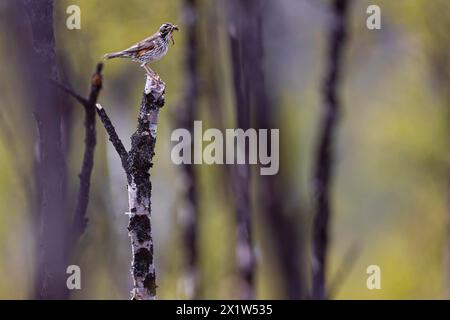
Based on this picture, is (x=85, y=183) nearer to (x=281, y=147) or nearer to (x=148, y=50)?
(x=148, y=50)

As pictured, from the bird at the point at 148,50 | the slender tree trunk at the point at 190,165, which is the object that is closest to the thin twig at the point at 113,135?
the bird at the point at 148,50

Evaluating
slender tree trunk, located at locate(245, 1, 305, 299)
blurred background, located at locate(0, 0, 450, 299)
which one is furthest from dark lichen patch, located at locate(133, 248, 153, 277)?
slender tree trunk, located at locate(245, 1, 305, 299)

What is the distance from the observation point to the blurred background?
10406 mm

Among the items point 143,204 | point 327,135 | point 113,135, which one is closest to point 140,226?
point 143,204

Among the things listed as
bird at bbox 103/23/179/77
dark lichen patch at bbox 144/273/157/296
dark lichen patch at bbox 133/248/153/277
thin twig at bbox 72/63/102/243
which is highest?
bird at bbox 103/23/179/77

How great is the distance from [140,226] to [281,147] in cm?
698

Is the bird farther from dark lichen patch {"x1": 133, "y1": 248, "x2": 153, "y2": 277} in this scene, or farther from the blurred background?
dark lichen patch {"x1": 133, "y1": 248, "x2": 153, "y2": 277}

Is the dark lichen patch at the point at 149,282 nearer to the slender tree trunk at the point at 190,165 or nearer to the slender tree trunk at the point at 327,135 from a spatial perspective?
the slender tree trunk at the point at 327,135

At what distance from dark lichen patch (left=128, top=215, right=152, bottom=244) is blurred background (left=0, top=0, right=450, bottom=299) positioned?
1137 millimetres

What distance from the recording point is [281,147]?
492 inches

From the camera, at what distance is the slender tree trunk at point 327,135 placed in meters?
9.23

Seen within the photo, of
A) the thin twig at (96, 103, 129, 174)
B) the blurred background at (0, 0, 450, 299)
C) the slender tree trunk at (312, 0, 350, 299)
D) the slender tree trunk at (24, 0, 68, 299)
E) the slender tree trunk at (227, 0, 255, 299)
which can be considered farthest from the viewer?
the blurred background at (0, 0, 450, 299)

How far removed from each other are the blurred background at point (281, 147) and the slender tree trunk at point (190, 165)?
0.03 meters
